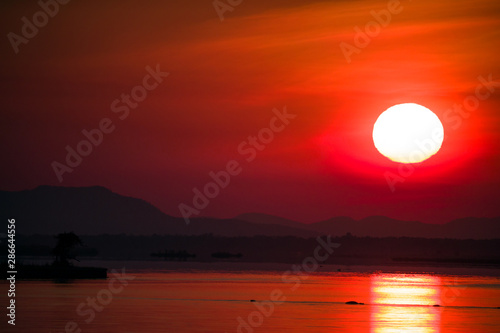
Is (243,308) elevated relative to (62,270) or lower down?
lower down

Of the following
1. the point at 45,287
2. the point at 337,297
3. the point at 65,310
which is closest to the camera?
the point at 65,310

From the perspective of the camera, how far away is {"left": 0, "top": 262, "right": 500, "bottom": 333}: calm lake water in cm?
5725

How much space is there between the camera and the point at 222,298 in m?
82.3

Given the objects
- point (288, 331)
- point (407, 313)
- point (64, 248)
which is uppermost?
point (64, 248)

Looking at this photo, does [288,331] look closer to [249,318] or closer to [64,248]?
[249,318]

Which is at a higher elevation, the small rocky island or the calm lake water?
the small rocky island

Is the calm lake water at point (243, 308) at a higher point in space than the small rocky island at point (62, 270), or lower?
lower

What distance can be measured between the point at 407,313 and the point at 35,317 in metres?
31.8

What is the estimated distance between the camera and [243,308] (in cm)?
7125

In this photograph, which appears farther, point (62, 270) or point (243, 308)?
point (62, 270)

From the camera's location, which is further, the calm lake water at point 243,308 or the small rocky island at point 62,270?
the small rocky island at point 62,270

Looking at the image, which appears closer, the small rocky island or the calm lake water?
the calm lake water

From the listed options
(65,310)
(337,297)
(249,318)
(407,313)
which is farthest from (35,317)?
(337,297)

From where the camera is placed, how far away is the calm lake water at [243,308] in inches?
2254
